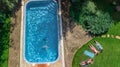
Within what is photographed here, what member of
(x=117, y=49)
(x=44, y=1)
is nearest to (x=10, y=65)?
(x=44, y=1)

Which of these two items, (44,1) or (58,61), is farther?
(44,1)

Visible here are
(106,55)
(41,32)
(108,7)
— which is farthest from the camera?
(108,7)

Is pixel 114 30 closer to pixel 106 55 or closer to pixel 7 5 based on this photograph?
pixel 106 55

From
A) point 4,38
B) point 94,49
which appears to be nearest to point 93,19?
point 94,49

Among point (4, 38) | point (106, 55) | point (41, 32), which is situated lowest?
point (106, 55)

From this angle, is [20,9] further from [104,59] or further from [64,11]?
[104,59]

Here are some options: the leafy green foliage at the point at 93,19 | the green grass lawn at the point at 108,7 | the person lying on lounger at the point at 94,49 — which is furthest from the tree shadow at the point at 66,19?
the green grass lawn at the point at 108,7
